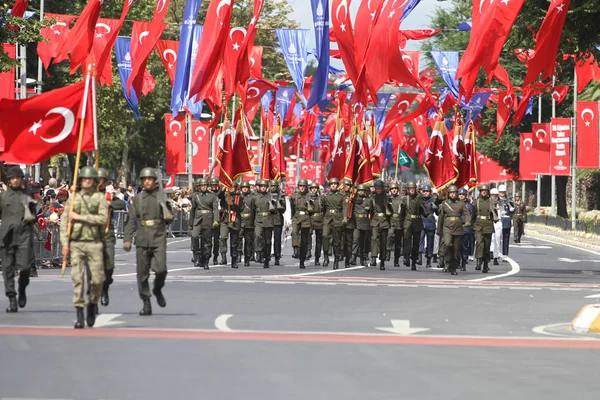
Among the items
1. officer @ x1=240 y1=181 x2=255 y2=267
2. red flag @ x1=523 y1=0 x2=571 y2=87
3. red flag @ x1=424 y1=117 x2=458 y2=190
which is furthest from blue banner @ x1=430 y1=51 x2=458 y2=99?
red flag @ x1=523 y1=0 x2=571 y2=87

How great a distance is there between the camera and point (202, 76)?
3509 cm

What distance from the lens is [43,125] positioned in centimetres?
1916

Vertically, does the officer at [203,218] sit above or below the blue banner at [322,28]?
below

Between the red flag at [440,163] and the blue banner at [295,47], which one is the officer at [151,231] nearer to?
the red flag at [440,163]

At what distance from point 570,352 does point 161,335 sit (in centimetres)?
425

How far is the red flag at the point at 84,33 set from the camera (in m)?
32.7

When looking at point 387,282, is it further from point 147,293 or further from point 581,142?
point 581,142

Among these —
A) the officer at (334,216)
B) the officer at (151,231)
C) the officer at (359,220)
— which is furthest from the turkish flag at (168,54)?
the officer at (151,231)

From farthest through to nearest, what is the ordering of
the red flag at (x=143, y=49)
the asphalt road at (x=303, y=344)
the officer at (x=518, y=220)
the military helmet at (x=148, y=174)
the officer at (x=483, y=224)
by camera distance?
the officer at (x=518, y=220) < the red flag at (x=143, y=49) < the officer at (x=483, y=224) < the military helmet at (x=148, y=174) < the asphalt road at (x=303, y=344)

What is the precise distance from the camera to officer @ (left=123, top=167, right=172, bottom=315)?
18.5 m

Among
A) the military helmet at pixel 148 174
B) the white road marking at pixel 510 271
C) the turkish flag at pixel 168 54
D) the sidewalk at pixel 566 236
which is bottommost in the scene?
the sidewalk at pixel 566 236

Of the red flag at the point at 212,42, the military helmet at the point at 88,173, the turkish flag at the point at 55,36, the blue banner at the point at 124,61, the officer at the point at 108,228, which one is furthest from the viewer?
the blue banner at the point at 124,61

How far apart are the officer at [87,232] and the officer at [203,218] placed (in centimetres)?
1415

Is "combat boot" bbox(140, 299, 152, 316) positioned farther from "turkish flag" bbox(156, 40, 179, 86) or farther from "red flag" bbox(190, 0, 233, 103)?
"turkish flag" bbox(156, 40, 179, 86)
